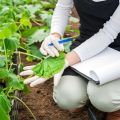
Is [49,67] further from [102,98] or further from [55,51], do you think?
[102,98]

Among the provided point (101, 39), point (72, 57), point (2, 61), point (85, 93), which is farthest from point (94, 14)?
point (2, 61)

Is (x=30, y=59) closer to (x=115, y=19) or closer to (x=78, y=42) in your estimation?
(x=78, y=42)

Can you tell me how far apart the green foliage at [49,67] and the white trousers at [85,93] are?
218 mm

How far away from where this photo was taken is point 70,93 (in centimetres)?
215

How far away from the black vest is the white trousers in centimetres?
25

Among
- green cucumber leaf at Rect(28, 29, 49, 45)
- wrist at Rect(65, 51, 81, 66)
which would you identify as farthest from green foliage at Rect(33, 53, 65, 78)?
green cucumber leaf at Rect(28, 29, 49, 45)

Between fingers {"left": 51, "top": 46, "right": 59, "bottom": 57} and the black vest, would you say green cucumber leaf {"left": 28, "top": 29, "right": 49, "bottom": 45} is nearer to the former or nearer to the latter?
the black vest

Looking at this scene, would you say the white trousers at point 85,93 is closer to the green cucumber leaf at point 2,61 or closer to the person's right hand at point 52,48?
the person's right hand at point 52,48

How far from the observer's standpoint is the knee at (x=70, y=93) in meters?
2.15

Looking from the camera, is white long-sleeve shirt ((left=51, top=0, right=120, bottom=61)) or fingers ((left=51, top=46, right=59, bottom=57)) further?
white long-sleeve shirt ((left=51, top=0, right=120, bottom=61))

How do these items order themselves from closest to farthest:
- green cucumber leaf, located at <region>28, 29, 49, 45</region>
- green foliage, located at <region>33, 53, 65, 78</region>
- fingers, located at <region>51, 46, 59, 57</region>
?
green foliage, located at <region>33, 53, 65, 78</region>
fingers, located at <region>51, 46, 59, 57</region>
green cucumber leaf, located at <region>28, 29, 49, 45</region>

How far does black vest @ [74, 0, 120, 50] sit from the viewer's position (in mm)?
2168

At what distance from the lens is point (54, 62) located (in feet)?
6.49

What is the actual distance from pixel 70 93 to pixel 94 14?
0.41m
